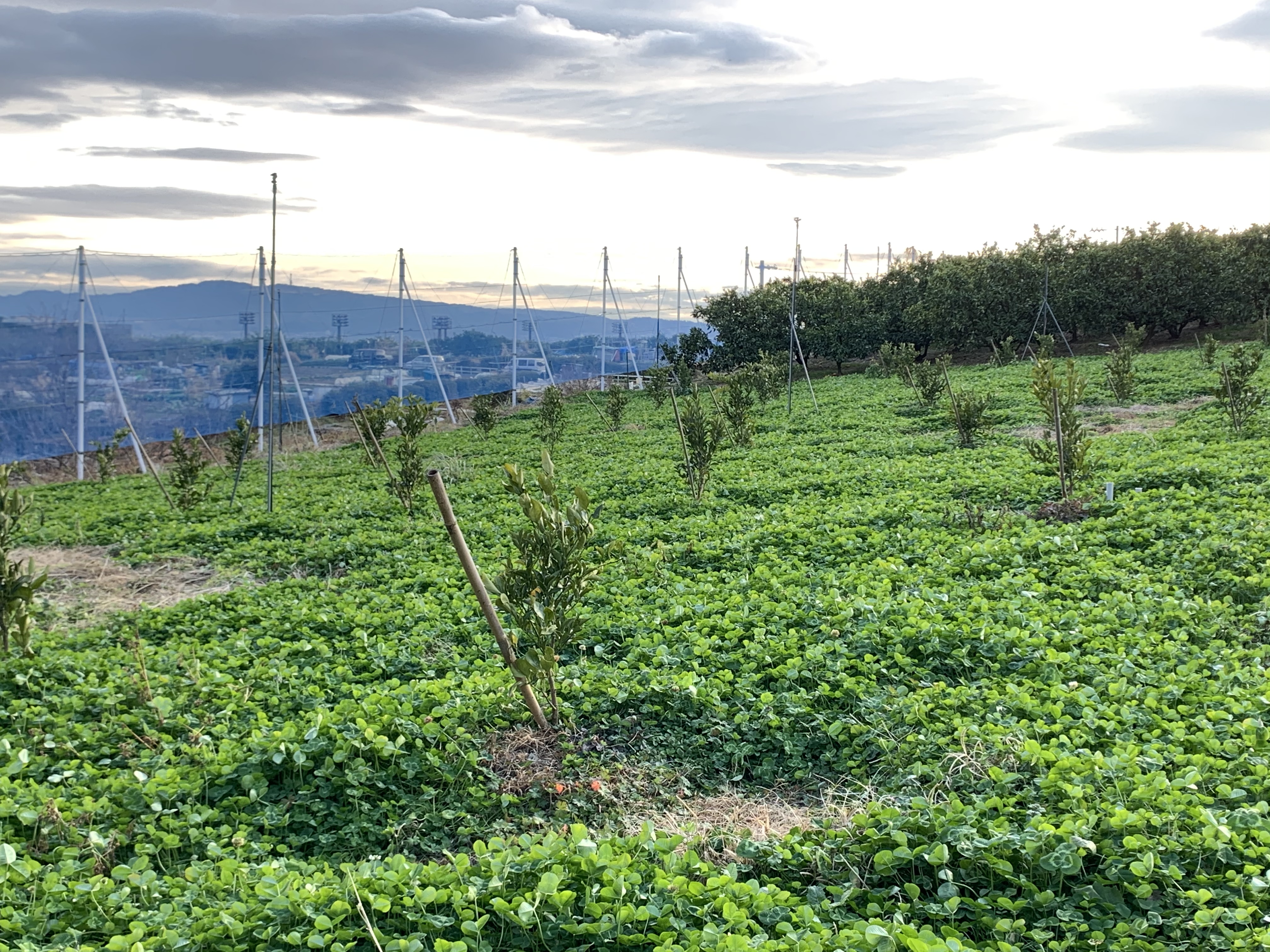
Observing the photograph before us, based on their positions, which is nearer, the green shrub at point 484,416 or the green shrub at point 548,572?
the green shrub at point 548,572

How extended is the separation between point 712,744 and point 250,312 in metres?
32.9

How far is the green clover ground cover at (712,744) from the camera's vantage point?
12.0 ft

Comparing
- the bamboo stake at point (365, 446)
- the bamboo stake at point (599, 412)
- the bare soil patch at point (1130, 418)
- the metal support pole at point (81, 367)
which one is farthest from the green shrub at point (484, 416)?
the bare soil patch at point (1130, 418)

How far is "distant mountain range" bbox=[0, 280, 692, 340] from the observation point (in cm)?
3011

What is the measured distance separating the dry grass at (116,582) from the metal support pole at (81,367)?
17.0 meters

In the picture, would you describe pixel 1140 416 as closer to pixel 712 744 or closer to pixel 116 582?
pixel 712 744

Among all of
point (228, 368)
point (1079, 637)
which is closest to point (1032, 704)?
point (1079, 637)

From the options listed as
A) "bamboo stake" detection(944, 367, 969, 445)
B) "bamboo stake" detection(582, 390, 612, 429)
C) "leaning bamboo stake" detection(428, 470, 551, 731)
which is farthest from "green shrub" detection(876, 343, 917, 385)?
"leaning bamboo stake" detection(428, 470, 551, 731)

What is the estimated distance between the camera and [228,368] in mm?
32312

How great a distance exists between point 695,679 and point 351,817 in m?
2.39

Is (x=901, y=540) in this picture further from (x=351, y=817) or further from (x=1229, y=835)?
(x=351, y=817)

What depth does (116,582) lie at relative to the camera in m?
10.3

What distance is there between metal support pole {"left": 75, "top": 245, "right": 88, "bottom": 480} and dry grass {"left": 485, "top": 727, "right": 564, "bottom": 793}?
2605cm

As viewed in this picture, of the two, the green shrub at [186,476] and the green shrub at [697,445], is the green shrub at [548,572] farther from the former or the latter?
the green shrub at [186,476]
